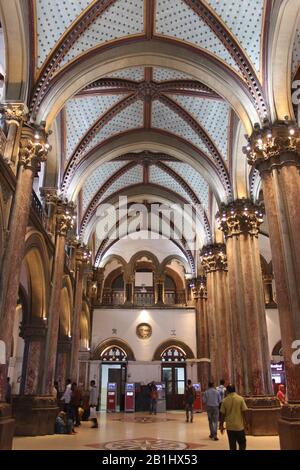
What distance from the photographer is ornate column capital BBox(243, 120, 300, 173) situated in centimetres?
829

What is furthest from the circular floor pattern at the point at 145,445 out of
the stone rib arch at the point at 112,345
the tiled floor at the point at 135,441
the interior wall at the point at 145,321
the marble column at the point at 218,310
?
the interior wall at the point at 145,321

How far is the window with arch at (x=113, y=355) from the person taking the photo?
21.1 metres

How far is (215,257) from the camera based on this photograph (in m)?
15.9

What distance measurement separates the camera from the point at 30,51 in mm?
9086

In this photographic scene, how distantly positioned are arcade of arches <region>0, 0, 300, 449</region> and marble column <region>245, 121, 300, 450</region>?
27 mm

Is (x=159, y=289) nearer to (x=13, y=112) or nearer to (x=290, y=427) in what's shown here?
(x=13, y=112)

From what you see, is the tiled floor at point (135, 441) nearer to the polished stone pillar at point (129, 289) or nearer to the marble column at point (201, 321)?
the marble column at point (201, 321)

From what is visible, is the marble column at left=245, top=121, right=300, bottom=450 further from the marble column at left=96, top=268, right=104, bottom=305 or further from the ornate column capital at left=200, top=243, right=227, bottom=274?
the marble column at left=96, top=268, right=104, bottom=305

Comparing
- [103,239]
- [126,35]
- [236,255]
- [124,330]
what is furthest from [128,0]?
[124,330]

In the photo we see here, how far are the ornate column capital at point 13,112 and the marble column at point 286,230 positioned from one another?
16.7 feet

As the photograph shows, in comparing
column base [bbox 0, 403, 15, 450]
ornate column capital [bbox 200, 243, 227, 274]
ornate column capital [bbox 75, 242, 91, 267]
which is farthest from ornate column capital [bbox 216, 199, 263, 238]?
column base [bbox 0, 403, 15, 450]
